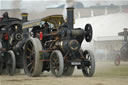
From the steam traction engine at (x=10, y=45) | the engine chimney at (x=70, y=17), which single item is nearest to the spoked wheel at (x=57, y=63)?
the engine chimney at (x=70, y=17)

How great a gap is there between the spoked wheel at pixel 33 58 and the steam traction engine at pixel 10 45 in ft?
3.53

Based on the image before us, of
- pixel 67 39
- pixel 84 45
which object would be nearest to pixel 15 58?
pixel 67 39

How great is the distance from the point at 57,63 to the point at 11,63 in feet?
12.0

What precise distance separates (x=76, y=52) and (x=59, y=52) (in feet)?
3.12

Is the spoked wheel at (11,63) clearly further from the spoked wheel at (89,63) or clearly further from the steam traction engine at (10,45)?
the spoked wheel at (89,63)

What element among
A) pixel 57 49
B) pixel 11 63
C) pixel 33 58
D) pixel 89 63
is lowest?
pixel 11 63

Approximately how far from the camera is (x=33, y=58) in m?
14.6

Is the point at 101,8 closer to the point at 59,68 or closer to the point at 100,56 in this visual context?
the point at 100,56

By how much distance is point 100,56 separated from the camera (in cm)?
3944

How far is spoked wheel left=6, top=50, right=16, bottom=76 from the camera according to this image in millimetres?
16047

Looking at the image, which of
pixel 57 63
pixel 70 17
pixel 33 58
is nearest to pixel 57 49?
pixel 57 63

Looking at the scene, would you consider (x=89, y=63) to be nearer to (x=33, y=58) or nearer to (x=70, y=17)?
(x=70, y=17)

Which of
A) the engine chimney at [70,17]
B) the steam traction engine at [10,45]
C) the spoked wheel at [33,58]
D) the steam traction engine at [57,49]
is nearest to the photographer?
the steam traction engine at [57,49]

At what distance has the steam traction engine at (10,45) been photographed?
651 inches
